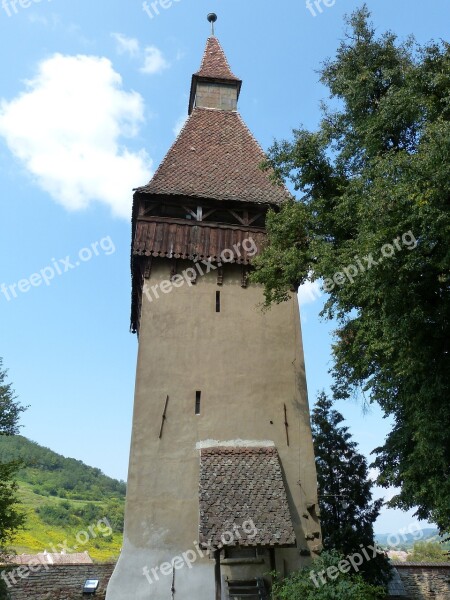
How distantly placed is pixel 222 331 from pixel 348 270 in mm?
4514

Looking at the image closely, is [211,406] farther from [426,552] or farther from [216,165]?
[426,552]

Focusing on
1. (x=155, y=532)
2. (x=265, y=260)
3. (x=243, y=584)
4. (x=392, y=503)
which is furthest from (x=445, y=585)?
(x=265, y=260)

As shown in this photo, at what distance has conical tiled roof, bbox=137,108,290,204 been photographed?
14.6 meters

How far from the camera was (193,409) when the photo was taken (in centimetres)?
1233

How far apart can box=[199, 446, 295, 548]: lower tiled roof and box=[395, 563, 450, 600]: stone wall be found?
33.6 feet

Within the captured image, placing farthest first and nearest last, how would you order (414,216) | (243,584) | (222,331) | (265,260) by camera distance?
(222,331) < (265,260) < (243,584) < (414,216)

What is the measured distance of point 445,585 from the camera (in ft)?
58.5

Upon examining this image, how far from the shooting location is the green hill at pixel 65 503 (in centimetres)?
4381

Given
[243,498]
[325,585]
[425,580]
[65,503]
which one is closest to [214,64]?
[243,498]

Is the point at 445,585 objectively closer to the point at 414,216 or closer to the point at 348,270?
the point at 348,270

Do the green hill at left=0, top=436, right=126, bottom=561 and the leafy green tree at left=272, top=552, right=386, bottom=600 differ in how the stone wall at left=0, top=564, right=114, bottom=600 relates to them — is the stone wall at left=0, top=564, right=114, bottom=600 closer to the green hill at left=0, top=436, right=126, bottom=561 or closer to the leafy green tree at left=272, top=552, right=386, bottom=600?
the leafy green tree at left=272, top=552, right=386, bottom=600

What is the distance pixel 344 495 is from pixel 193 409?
7.91 meters

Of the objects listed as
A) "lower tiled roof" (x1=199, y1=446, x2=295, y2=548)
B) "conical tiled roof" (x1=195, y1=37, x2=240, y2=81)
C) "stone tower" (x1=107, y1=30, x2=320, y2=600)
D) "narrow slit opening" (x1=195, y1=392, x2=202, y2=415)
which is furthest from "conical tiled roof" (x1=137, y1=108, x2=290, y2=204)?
"lower tiled roof" (x1=199, y1=446, x2=295, y2=548)

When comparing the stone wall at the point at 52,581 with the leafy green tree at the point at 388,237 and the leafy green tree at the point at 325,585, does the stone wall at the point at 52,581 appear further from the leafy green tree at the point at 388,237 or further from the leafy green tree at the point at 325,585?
the leafy green tree at the point at 388,237
